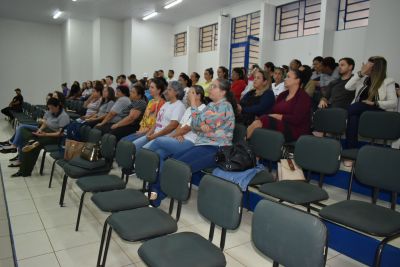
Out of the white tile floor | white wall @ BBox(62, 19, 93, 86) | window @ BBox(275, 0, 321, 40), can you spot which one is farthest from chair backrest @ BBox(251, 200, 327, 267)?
white wall @ BBox(62, 19, 93, 86)

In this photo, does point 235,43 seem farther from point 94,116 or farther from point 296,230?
point 296,230

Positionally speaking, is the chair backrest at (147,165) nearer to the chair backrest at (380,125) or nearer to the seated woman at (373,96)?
the chair backrest at (380,125)

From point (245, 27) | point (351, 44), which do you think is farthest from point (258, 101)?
point (245, 27)

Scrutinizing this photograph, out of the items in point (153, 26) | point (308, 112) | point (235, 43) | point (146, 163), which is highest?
point (153, 26)

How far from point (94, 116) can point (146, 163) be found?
11.7 ft

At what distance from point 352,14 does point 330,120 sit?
165 inches

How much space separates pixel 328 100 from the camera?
4.20 meters

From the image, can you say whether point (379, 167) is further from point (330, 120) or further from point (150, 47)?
point (150, 47)

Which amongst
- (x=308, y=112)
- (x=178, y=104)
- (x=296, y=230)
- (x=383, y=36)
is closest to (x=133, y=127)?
(x=178, y=104)

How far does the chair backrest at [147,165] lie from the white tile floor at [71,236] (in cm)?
55

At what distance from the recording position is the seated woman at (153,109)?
399 centimetres

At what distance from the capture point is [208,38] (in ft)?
34.0

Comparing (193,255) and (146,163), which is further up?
(146,163)

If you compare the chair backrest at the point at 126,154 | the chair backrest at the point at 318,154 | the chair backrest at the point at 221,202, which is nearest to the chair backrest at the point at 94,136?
the chair backrest at the point at 126,154
